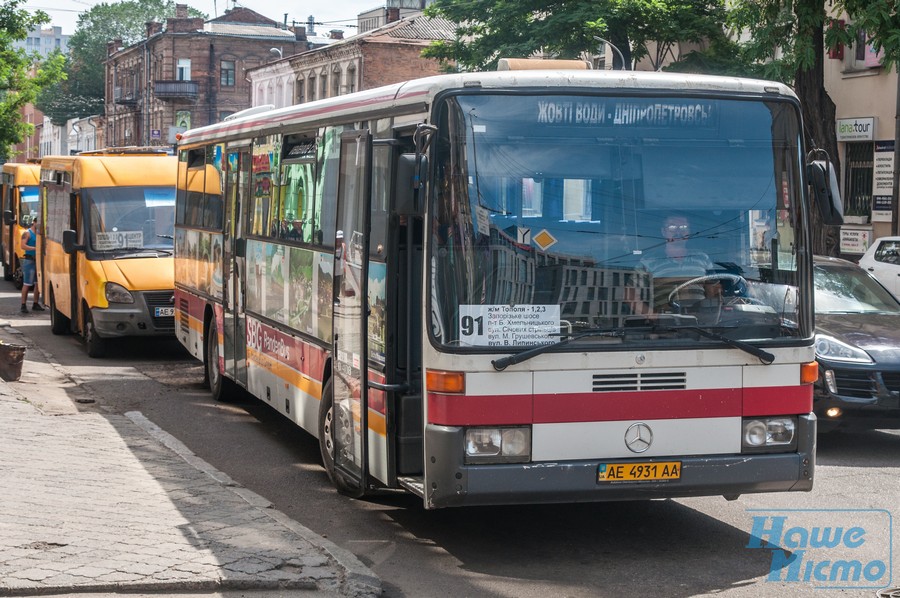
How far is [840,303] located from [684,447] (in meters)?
5.90

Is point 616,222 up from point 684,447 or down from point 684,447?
up

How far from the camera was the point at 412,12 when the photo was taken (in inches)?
Result: 3430

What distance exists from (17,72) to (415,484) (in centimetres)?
3436

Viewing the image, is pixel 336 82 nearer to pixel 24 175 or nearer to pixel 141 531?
pixel 24 175

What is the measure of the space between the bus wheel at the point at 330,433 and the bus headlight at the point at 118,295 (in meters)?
8.80

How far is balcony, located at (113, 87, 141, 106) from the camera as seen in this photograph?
103m

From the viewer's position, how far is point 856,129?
105ft

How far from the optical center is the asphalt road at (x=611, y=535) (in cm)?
719

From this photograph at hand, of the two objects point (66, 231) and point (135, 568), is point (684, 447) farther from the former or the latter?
point (66, 231)

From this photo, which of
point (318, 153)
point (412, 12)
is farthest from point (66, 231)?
point (412, 12)

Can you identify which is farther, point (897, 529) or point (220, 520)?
point (897, 529)

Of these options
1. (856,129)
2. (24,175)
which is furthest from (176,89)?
(856,129)

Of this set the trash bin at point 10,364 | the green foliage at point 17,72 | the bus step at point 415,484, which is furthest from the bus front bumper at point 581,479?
the green foliage at point 17,72

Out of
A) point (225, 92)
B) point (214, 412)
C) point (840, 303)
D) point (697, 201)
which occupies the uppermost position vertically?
point (225, 92)
